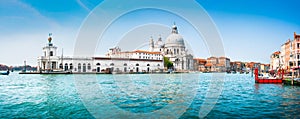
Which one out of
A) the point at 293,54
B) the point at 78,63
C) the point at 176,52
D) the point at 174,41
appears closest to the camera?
the point at 293,54

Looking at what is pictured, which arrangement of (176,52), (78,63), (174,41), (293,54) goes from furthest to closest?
(174,41) < (176,52) < (78,63) < (293,54)

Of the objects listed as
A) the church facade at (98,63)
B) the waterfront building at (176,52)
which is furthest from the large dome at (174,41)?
the church facade at (98,63)

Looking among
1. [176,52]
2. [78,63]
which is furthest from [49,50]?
[176,52]

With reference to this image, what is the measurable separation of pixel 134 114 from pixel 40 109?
3.46 m

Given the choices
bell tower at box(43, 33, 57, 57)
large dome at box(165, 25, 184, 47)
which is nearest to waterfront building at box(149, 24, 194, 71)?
large dome at box(165, 25, 184, 47)

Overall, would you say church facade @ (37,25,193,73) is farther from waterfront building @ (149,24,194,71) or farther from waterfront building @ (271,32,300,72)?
waterfront building @ (271,32,300,72)

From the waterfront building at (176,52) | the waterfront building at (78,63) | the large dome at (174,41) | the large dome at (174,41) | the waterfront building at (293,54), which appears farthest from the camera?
the large dome at (174,41)

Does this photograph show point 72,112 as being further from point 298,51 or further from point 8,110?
point 298,51

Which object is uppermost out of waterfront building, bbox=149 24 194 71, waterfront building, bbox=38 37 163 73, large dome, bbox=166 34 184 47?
large dome, bbox=166 34 184 47

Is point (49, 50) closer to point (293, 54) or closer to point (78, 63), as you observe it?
point (78, 63)

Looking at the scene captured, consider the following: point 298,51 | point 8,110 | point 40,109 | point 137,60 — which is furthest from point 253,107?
point 137,60

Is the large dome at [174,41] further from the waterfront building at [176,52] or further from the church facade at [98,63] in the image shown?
the church facade at [98,63]

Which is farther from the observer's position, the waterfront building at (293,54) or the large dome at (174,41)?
the large dome at (174,41)

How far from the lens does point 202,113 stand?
25.9 feet
